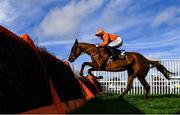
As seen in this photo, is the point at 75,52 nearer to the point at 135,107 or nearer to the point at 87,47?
the point at 87,47

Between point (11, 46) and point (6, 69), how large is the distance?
87cm

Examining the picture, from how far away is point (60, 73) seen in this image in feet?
42.4

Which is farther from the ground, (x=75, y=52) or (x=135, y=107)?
(x=75, y=52)

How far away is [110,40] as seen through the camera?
19.3 m

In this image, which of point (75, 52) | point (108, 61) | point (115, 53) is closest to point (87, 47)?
point (75, 52)

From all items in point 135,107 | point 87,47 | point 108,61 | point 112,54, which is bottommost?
point 135,107

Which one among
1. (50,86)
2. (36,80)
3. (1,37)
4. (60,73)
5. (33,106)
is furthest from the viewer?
(60,73)

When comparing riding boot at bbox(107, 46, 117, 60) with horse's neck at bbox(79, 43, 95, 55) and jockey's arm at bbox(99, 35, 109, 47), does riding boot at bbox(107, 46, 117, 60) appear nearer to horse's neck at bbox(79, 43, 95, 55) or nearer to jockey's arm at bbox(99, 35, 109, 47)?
jockey's arm at bbox(99, 35, 109, 47)

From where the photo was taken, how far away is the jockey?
19.0 m

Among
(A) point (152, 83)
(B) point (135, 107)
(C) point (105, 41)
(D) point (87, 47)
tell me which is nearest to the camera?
(B) point (135, 107)

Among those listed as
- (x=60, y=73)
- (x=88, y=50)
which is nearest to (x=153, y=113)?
(x=60, y=73)

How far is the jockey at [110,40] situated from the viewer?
1898 centimetres

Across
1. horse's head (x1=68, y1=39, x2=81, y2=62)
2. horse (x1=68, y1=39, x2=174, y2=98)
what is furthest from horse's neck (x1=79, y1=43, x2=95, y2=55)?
horse's head (x1=68, y1=39, x2=81, y2=62)

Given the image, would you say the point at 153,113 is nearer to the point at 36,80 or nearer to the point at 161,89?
the point at 36,80
